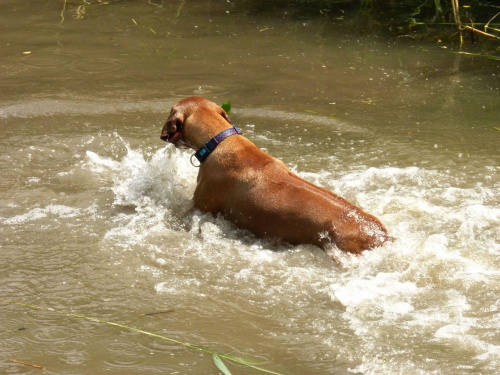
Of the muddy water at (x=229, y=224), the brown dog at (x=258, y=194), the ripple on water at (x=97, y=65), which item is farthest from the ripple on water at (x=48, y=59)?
the brown dog at (x=258, y=194)

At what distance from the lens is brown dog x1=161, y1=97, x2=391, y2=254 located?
4902 mm

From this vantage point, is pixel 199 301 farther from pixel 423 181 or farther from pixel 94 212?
pixel 423 181

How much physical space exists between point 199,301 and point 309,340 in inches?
32.1

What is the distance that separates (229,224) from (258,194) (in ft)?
1.31

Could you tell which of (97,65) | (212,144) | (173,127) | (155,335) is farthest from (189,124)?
(97,65)

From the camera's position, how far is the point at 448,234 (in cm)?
531

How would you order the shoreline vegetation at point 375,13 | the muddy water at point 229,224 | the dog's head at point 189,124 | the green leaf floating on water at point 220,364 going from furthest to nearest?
the shoreline vegetation at point 375,13
the dog's head at point 189,124
the muddy water at point 229,224
the green leaf floating on water at point 220,364

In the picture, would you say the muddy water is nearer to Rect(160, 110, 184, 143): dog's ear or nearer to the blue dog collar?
the blue dog collar

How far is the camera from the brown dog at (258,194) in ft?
16.1

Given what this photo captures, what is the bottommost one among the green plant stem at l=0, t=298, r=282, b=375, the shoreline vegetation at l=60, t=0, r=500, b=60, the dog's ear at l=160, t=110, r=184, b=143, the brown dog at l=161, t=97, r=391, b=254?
the green plant stem at l=0, t=298, r=282, b=375

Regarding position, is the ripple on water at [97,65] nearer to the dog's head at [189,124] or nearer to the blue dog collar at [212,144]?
the dog's head at [189,124]

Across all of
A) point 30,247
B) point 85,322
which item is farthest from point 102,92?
point 85,322

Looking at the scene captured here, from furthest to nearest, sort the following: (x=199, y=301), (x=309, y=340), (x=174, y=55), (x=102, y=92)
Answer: (x=174, y=55) → (x=102, y=92) → (x=199, y=301) → (x=309, y=340)

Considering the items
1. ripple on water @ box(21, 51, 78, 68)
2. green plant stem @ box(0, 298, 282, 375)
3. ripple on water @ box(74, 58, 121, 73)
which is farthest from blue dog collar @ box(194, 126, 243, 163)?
ripple on water @ box(21, 51, 78, 68)
